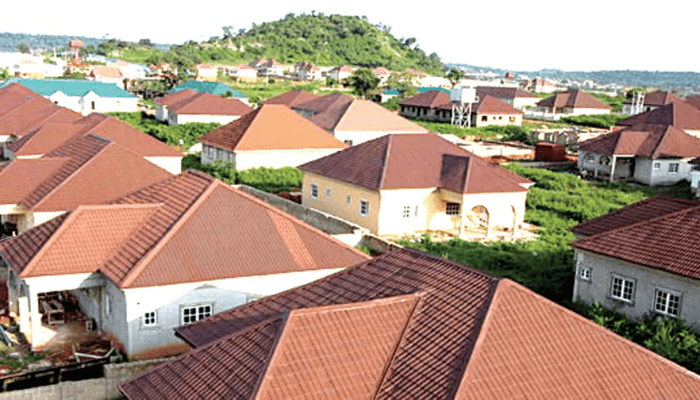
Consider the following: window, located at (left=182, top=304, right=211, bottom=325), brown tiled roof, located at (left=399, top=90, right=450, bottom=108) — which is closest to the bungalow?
window, located at (left=182, top=304, right=211, bottom=325)

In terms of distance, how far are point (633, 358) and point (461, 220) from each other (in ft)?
67.2

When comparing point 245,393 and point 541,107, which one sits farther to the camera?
point 541,107

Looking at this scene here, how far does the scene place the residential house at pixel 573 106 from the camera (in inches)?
4242

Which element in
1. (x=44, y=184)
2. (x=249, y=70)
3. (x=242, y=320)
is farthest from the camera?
(x=249, y=70)

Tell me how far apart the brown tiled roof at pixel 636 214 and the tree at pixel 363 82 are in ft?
305

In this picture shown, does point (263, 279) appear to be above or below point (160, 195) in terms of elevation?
below

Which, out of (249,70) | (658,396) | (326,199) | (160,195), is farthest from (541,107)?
(658,396)

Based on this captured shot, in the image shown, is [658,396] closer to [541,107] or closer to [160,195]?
[160,195]

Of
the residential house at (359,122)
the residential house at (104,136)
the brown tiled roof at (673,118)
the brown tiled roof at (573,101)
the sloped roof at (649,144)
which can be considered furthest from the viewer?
the brown tiled roof at (573,101)

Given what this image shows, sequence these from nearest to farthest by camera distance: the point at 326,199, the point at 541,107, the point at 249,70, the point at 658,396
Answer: the point at 658,396 → the point at 326,199 → the point at 541,107 → the point at 249,70

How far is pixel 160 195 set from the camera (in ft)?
76.9

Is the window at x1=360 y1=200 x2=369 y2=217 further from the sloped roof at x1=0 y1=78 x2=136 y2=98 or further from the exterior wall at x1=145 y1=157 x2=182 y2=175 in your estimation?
the sloped roof at x1=0 y1=78 x2=136 y2=98

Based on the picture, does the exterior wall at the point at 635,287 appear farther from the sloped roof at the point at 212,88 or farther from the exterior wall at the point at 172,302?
the sloped roof at the point at 212,88

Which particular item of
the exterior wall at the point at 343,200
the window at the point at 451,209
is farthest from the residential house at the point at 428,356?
the window at the point at 451,209
